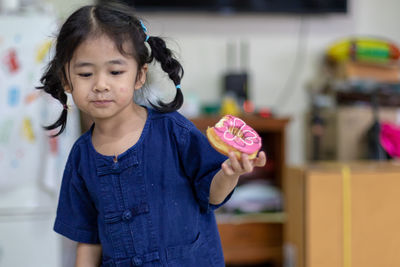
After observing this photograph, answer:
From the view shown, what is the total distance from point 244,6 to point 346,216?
135cm

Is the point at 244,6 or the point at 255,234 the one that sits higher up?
the point at 244,6

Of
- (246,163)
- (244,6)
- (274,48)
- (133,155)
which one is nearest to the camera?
(246,163)

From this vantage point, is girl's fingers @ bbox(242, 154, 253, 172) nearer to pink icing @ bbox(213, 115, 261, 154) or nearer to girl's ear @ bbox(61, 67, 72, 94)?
pink icing @ bbox(213, 115, 261, 154)

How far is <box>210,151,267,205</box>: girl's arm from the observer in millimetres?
661

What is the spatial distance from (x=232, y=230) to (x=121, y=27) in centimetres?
153

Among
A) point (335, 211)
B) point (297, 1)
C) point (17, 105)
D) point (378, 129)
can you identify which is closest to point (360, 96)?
point (378, 129)

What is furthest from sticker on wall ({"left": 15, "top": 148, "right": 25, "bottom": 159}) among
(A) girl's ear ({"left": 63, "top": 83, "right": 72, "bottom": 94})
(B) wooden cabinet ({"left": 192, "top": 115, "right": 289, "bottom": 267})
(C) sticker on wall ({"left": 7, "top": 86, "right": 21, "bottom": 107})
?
(A) girl's ear ({"left": 63, "top": 83, "right": 72, "bottom": 94})

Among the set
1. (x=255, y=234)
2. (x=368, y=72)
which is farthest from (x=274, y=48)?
(x=255, y=234)

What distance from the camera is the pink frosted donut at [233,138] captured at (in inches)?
26.4

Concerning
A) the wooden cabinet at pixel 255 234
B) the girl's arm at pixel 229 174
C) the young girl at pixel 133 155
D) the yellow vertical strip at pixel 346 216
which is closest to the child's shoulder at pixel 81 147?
the young girl at pixel 133 155

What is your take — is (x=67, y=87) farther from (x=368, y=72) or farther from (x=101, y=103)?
(x=368, y=72)

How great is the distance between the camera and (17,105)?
172 cm

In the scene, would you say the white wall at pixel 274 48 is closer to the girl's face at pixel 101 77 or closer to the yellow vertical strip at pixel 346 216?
the yellow vertical strip at pixel 346 216

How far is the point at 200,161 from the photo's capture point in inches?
30.7
